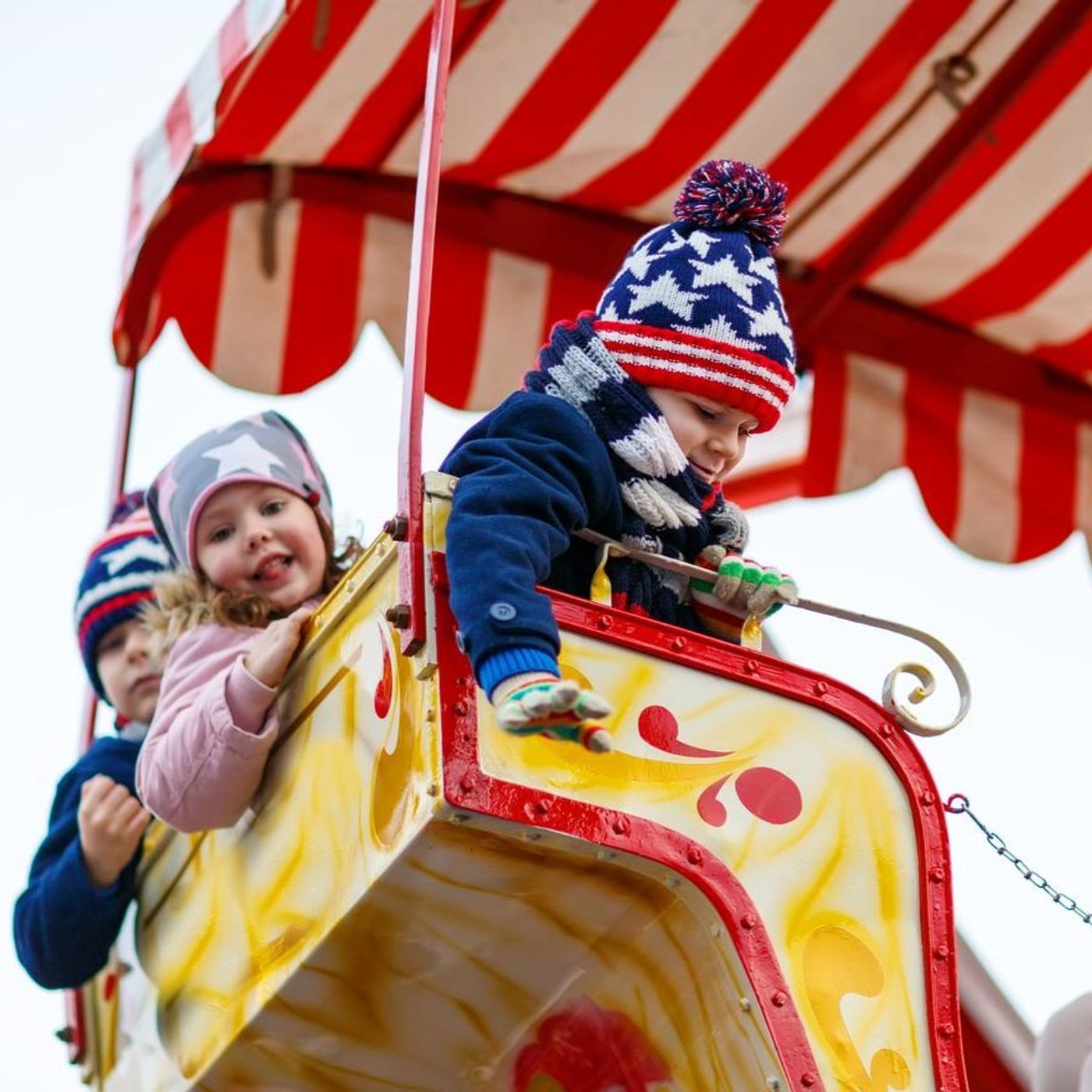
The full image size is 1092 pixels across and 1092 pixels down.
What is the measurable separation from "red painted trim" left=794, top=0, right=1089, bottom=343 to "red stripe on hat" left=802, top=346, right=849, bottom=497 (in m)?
0.09

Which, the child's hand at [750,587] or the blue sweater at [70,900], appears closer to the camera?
the child's hand at [750,587]

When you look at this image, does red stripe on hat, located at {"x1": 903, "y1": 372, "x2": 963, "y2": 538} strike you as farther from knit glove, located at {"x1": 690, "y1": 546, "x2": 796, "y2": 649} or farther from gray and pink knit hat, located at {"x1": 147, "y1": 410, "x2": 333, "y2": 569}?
knit glove, located at {"x1": 690, "y1": 546, "x2": 796, "y2": 649}

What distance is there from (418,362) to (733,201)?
1.54ft

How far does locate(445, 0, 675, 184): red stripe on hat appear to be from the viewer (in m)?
4.05

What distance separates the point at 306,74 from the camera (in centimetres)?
385

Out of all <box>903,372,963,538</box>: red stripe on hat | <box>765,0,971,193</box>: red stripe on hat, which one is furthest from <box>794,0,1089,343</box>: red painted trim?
<box>903,372,963,538</box>: red stripe on hat

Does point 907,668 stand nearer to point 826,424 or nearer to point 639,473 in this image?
point 639,473

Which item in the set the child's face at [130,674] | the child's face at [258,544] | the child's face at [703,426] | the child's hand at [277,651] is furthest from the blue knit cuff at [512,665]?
the child's face at [130,674]

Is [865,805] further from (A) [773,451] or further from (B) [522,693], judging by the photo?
(A) [773,451]

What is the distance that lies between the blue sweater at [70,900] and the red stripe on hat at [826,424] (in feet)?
5.69

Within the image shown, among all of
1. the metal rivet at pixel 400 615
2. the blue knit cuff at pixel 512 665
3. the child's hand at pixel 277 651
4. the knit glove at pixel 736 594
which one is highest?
the knit glove at pixel 736 594

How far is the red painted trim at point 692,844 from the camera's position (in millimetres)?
2285

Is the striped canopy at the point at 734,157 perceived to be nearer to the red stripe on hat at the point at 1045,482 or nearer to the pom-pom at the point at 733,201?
the red stripe on hat at the point at 1045,482

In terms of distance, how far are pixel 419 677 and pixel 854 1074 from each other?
2.01 feet
